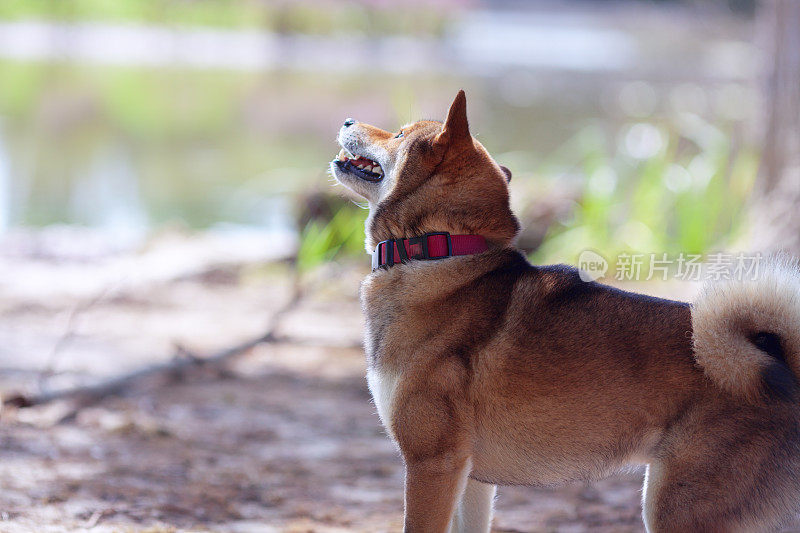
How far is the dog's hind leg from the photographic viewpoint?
2984 millimetres

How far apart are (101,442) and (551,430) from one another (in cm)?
246

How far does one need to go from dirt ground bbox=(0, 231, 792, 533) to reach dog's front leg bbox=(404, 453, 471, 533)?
90 cm

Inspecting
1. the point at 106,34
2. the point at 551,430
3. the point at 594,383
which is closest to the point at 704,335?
the point at 594,383

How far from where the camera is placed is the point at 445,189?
2.84m

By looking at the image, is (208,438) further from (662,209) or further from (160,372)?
(662,209)

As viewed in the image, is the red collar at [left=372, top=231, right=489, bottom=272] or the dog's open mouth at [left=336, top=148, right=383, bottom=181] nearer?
the red collar at [left=372, top=231, right=489, bottom=272]

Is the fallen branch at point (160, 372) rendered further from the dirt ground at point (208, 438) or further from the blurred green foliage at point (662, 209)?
the blurred green foliage at point (662, 209)

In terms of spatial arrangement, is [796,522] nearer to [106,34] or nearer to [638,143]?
[638,143]

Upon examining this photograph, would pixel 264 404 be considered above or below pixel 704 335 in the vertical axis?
below

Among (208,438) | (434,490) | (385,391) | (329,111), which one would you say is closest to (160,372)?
(208,438)

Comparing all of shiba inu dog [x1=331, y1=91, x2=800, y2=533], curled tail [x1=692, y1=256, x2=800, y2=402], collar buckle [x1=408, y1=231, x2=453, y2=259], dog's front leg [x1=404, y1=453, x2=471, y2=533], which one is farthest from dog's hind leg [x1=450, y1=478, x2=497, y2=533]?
curled tail [x1=692, y1=256, x2=800, y2=402]

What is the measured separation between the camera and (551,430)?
8.55 feet

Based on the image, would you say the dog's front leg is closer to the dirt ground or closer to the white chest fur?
the white chest fur

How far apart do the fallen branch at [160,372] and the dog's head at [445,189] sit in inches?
93.4
